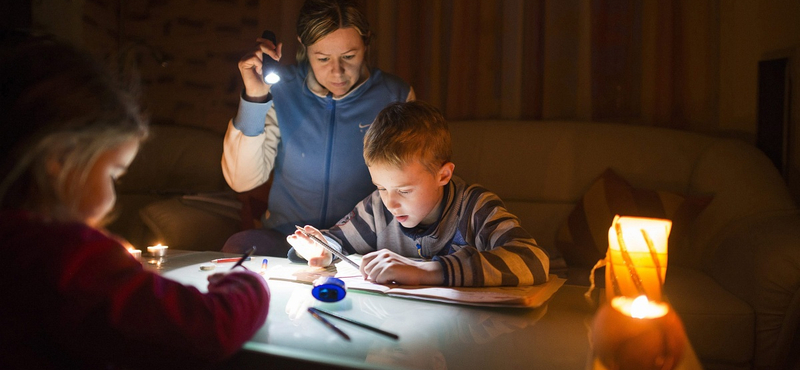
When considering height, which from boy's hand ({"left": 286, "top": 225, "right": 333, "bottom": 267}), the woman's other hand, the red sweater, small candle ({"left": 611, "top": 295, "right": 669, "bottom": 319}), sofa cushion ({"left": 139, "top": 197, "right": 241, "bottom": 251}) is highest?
the woman's other hand

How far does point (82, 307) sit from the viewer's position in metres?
0.59

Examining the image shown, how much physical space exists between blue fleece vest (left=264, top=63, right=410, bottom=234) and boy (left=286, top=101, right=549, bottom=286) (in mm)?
247

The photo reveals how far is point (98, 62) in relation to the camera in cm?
69

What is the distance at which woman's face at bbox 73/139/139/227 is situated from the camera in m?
0.69

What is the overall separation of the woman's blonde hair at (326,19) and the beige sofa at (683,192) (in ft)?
2.97

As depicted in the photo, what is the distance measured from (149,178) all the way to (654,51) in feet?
8.66

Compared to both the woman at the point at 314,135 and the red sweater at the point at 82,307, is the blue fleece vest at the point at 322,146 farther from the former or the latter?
the red sweater at the point at 82,307

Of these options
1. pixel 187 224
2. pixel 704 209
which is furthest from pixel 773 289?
pixel 187 224

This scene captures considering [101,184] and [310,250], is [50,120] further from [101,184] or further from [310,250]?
[310,250]

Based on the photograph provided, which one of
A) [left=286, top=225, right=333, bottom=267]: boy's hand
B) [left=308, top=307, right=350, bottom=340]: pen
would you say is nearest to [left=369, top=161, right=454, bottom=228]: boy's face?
[left=286, top=225, right=333, bottom=267]: boy's hand

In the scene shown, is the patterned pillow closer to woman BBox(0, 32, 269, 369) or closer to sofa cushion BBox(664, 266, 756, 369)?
sofa cushion BBox(664, 266, 756, 369)

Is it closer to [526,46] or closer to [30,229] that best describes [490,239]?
[30,229]

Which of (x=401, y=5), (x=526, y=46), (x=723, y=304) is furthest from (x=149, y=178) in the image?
(x=723, y=304)

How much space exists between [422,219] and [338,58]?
0.60 m
